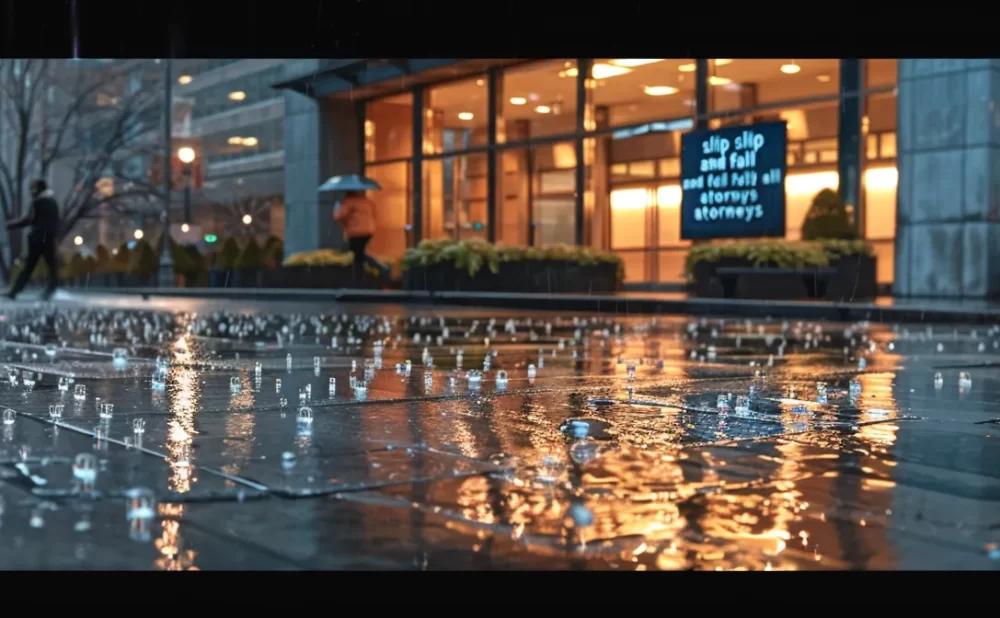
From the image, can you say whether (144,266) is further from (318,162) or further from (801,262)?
Answer: (801,262)

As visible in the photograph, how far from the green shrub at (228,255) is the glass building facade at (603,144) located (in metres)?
4.59

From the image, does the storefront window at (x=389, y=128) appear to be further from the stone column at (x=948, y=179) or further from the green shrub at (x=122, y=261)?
the stone column at (x=948, y=179)

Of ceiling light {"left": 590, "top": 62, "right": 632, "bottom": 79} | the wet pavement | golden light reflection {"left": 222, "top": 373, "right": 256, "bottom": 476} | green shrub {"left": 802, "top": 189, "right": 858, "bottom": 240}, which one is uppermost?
ceiling light {"left": 590, "top": 62, "right": 632, "bottom": 79}

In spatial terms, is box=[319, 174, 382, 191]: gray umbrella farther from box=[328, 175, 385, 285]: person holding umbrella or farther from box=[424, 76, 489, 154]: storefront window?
box=[424, 76, 489, 154]: storefront window

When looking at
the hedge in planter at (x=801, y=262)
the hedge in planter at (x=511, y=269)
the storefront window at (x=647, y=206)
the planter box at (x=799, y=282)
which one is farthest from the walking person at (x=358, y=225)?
the planter box at (x=799, y=282)

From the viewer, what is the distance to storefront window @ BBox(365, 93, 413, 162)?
38625mm

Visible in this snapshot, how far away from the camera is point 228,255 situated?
39.4 m

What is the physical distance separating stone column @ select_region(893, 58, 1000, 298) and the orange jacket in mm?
13429

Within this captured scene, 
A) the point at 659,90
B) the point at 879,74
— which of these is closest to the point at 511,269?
the point at 659,90

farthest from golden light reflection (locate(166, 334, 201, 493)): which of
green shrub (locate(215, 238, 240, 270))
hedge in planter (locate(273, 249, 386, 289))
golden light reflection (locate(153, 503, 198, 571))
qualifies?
green shrub (locate(215, 238, 240, 270))

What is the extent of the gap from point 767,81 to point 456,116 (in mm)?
10976

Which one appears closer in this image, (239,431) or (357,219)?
(239,431)

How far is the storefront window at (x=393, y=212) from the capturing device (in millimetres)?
38438

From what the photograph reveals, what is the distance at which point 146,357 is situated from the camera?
379 inches
